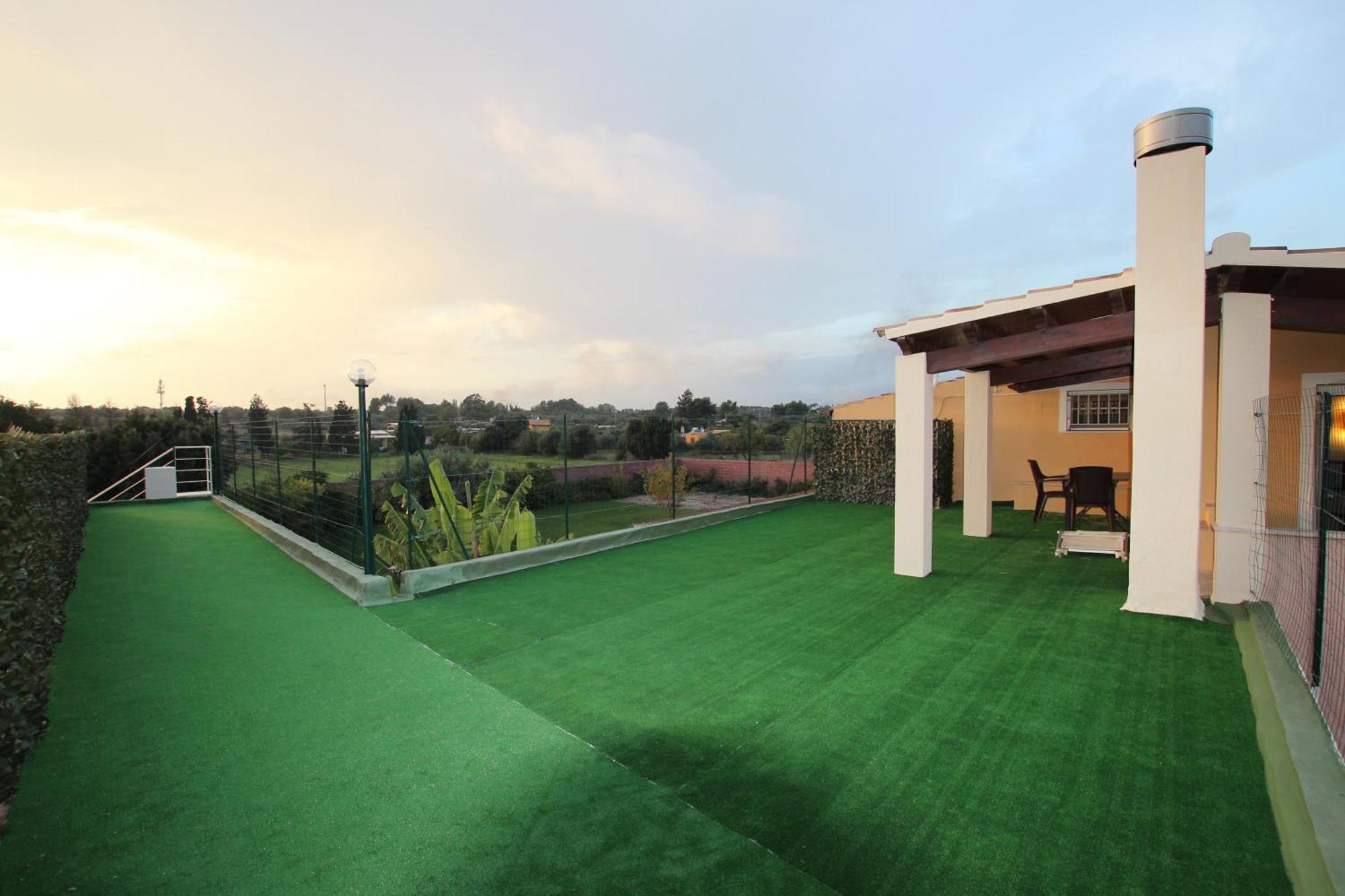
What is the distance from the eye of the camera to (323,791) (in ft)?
9.21

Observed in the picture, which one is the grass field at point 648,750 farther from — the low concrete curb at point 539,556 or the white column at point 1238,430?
the white column at point 1238,430

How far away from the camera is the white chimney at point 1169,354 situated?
203 inches

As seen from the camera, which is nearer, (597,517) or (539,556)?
(539,556)

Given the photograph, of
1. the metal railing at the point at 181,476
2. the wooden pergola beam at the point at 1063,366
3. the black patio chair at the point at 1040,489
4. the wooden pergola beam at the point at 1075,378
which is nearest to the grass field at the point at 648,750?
the wooden pergola beam at the point at 1063,366

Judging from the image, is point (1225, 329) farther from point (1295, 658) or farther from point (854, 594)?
point (854, 594)

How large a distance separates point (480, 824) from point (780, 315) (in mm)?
17807

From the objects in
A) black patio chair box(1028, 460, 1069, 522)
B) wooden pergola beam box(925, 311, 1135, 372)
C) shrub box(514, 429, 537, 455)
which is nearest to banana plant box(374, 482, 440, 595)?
shrub box(514, 429, 537, 455)

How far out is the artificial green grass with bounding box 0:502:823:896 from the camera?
225 centimetres

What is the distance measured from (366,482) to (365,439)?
1.57 feet

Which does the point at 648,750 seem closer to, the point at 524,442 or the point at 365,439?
the point at 365,439

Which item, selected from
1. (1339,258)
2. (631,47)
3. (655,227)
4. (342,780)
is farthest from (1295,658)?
(655,227)

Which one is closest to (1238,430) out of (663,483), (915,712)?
(915,712)

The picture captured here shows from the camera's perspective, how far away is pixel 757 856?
233 cm

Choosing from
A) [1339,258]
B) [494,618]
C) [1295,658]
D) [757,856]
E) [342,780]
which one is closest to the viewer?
[757,856]
